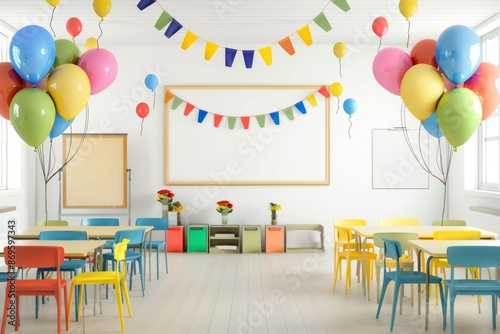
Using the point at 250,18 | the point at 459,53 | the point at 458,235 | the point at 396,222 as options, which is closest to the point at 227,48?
the point at 250,18

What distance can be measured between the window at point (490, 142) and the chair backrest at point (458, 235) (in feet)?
9.60

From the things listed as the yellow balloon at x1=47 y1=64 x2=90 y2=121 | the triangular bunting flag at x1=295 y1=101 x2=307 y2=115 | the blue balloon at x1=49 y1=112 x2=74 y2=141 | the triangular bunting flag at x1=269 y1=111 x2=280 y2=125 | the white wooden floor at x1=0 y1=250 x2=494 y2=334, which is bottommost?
the white wooden floor at x1=0 y1=250 x2=494 y2=334

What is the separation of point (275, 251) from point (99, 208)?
3.00 m

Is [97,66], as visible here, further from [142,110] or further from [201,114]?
[201,114]

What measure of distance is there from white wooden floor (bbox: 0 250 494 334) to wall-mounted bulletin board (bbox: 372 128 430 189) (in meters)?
2.67

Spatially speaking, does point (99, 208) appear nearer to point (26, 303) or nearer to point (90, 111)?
point (90, 111)

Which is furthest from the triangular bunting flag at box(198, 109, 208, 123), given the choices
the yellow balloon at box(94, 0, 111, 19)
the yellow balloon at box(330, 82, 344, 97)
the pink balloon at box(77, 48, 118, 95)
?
the pink balloon at box(77, 48, 118, 95)

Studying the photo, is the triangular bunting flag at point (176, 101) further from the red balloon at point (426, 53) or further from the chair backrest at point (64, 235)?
the red balloon at point (426, 53)

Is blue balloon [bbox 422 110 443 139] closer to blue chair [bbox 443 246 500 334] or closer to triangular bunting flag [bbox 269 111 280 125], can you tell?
blue chair [bbox 443 246 500 334]

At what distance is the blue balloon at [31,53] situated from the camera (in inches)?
179

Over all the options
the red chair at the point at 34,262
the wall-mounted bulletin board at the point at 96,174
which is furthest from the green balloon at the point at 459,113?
the wall-mounted bulletin board at the point at 96,174

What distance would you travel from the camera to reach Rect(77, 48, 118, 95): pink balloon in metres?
5.06

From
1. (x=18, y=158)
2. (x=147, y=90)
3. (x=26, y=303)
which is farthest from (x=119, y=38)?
(x=26, y=303)

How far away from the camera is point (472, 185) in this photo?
29.1ft
